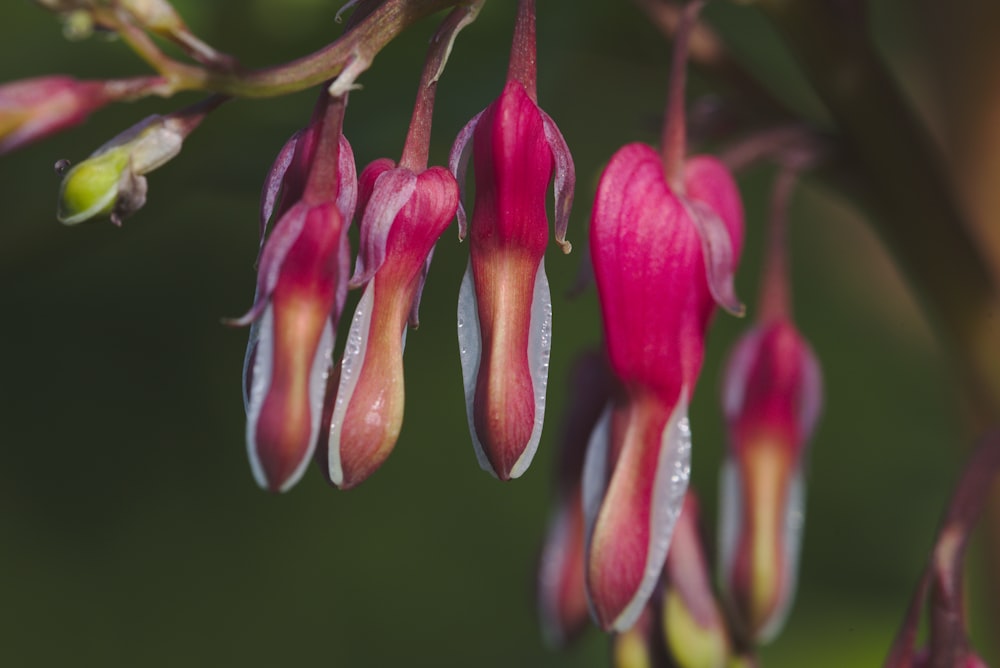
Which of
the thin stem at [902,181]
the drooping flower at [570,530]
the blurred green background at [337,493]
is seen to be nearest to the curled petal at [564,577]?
the drooping flower at [570,530]

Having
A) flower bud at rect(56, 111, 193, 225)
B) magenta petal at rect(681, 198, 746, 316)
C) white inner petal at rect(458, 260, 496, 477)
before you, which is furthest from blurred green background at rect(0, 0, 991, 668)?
flower bud at rect(56, 111, 193, 225)

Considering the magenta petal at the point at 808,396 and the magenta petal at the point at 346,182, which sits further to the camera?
the magenta petal at the point at 808,396

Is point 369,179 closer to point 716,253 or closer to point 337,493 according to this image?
point 716,253

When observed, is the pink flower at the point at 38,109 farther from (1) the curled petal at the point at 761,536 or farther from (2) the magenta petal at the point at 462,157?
(1) the curled petal at the point at 761,536

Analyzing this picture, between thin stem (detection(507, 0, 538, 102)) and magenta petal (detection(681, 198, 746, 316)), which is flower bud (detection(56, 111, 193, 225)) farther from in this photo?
magenta petal (detection(681, 198, 746, 316))

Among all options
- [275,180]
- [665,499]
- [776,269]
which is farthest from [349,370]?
[776,269]

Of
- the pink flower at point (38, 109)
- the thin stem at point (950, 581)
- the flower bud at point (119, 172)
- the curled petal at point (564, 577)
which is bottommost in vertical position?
the thin stem at point (950, 581)

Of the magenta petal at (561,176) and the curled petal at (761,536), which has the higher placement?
the magenta petal at (561,176)
